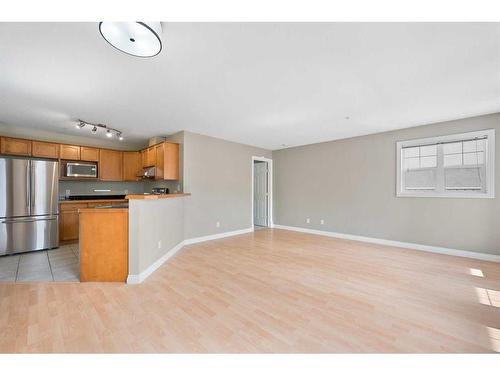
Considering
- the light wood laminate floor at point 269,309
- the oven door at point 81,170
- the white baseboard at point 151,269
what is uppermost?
the oven door at point 81,170

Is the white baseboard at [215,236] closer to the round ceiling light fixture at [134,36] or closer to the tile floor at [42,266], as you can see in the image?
the tile floor at [42,266]

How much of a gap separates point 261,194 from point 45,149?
536cm

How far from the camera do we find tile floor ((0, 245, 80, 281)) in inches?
108

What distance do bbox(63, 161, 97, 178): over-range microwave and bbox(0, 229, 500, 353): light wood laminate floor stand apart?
2824 millimetres

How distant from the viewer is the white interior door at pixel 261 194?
22.0 ft

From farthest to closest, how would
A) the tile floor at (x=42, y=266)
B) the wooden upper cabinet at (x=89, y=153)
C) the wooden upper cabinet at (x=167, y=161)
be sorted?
the wooden upper cabinet at (x=89, y=153), the wooden upper cabinet at (x=167, y=161), the tile floor at (x=42, y=266)

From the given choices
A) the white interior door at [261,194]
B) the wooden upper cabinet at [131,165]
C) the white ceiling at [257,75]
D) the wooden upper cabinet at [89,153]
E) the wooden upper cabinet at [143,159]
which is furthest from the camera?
the white interior door at [261,194]

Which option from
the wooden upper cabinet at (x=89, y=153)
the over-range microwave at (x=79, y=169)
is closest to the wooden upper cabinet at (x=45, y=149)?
the over-range microwave at (x=79, y=169)

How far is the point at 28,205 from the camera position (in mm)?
3803

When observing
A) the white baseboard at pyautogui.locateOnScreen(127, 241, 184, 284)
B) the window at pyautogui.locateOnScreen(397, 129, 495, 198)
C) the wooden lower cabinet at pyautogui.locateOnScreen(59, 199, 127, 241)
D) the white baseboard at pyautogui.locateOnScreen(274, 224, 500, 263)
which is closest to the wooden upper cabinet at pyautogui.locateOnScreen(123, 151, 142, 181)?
the wooden lower cabinet at pyautogui.locateOnScreen(59, 199, 127, 241)

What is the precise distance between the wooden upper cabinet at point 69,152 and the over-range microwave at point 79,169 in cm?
12

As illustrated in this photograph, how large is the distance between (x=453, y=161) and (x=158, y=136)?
19.9ft

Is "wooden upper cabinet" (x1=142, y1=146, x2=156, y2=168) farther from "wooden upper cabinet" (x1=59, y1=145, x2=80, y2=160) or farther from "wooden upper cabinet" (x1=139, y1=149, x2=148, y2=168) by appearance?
"wooden upper cabinet" (x1=59, y1=145, x2=80, y2=160)
